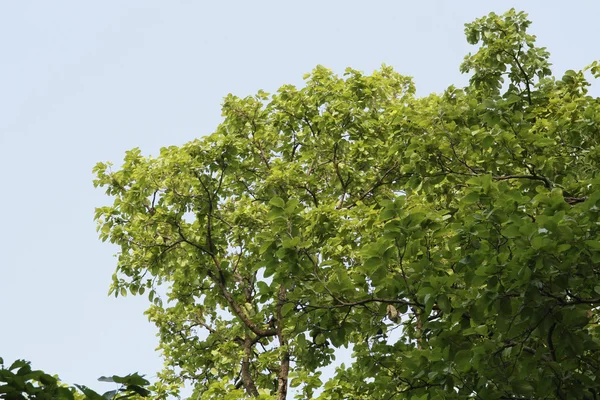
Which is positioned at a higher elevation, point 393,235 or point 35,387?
point 393,235

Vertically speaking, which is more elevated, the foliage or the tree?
the tree

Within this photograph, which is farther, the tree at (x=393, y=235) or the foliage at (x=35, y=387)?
the tree at (x=393, y=235)

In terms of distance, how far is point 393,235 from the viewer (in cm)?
787

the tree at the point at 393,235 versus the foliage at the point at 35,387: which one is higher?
the tree at the point at 393,235

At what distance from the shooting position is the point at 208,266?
15.6 metres

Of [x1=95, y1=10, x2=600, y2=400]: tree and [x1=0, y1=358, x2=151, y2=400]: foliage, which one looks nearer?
[x1=0, y1=358, x2=151, y2=400]: foliage

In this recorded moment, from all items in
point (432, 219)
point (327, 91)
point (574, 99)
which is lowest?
point (432, 219)

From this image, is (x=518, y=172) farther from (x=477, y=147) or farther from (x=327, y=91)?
(x=327, y=91)

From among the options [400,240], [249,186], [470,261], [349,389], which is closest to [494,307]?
[470,261]

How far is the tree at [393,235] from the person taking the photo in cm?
751

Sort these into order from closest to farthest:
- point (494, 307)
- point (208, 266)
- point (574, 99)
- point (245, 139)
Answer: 1. point (494, 307)
2. point (574, 99)
3. point (208, 266)
4. point (245, 139)

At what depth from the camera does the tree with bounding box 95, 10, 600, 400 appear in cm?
751

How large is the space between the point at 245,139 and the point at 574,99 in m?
7.84

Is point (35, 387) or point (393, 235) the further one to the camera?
point (393, 235)
